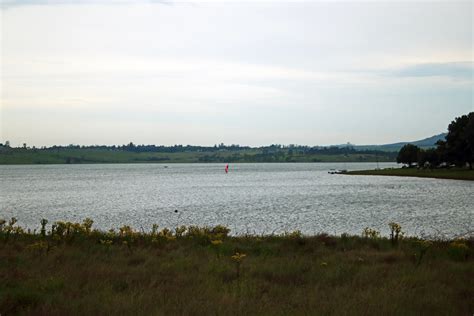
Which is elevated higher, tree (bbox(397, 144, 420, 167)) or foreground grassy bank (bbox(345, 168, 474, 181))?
tree (bbox(397, 144, 420, 167))

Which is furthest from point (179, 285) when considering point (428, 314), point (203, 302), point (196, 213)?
point (196, 213)

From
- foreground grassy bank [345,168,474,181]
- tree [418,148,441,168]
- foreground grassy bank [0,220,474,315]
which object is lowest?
foreground grassy bank [345,168,474,181]

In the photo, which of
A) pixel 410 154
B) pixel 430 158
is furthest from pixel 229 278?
pixel 410 154

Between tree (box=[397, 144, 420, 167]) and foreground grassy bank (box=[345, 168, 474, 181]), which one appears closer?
foreground grassy bank (box=[345, 168, 474, 181])

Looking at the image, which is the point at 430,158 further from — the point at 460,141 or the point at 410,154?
the point at 460,141

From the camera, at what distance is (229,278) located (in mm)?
12258

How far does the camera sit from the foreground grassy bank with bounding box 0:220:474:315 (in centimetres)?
952

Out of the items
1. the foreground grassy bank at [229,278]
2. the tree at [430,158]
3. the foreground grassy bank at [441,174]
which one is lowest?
the foreground grassy bank at [441,174]

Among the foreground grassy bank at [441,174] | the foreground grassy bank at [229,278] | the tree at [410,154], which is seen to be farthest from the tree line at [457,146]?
the foreground grassy bank at [229,278]

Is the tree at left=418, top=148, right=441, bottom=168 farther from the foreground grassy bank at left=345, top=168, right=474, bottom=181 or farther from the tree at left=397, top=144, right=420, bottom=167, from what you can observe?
the tree at left=397, top=144, right=420, bottom=167

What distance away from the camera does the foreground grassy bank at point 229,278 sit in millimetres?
9516

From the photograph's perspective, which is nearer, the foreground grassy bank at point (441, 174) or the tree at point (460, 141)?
the tree at point (460, 141)

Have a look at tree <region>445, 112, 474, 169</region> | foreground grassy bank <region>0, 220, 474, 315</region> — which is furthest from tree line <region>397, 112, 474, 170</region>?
foreground grassy bank <region>0, 220, 474, 315</region>

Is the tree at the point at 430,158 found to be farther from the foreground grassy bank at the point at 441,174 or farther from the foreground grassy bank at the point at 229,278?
the foreground grassy bank at the point at 229,278
